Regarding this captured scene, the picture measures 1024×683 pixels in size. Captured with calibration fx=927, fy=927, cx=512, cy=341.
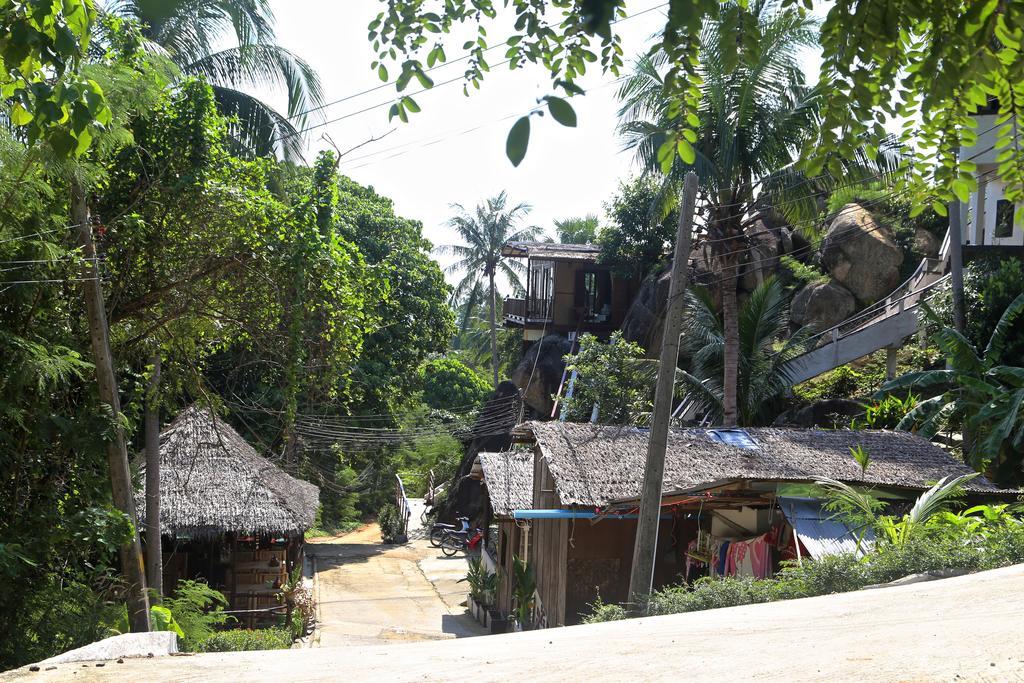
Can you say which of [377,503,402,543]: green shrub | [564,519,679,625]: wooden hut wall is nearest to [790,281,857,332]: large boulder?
[377,503,402,543]: green shrub

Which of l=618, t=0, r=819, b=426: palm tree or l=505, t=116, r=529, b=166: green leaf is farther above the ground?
l=618, t=0, r=819, b=426: palm tree

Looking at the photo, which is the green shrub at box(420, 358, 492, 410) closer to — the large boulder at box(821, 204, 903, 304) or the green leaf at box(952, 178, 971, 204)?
the large boulder at box(821, 204, 903, 304)

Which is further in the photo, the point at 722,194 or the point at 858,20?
the point at 722,194

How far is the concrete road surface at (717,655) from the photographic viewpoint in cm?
379

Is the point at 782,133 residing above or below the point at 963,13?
above

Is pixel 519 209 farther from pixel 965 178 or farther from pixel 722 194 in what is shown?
pixel 965 178

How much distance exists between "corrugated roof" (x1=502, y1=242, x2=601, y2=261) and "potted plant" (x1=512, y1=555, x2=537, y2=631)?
17.8m

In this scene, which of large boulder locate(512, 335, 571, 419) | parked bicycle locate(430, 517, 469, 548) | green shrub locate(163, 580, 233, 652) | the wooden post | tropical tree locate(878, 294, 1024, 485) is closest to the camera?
green shrub locate(163, 580, 233, 652)

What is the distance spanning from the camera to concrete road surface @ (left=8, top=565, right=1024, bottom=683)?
3.79m

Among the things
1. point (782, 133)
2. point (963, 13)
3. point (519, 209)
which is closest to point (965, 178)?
point (963, 13)

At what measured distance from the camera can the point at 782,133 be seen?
19.6 m

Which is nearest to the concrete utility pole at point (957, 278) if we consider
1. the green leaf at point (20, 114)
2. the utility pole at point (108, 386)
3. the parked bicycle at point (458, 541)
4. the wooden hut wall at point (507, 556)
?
the wooden hut wall at point (507, 556)

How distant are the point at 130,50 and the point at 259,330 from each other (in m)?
3.30

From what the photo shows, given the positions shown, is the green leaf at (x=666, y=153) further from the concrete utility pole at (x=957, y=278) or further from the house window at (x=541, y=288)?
the house window at (x=541, y=288)
